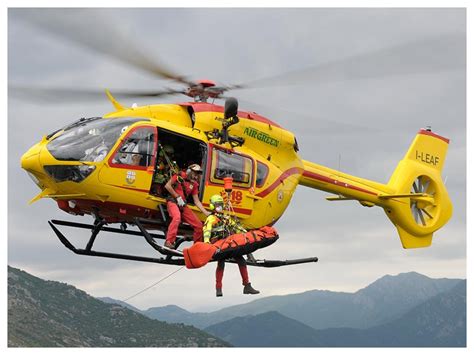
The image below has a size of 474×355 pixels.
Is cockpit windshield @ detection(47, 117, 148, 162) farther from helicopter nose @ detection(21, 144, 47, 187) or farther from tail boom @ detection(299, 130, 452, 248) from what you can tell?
tail boom @ detection(299, 130, 452, 248)

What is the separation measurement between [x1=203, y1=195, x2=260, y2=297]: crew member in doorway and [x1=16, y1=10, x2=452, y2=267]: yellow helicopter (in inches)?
22.1

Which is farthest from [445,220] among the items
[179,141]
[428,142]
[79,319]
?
[79,319]

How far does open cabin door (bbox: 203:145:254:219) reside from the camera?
14.7 metres

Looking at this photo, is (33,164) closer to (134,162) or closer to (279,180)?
(134,162)

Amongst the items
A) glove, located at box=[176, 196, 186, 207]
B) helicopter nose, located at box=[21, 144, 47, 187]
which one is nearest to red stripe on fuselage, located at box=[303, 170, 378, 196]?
glove, located at box=[176, 196, 186, 207]

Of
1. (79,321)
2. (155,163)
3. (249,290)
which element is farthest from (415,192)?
(79,321)

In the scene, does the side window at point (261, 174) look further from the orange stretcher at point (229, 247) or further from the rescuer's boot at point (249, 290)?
the rescuer's boot at point (249, 290)

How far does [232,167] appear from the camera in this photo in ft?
49.2

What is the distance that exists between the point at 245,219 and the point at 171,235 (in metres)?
1.89

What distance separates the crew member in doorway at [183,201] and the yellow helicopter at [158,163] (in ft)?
0.52

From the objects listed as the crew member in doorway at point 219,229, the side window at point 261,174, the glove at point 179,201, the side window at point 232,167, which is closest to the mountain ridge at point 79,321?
the side window at point 261,174

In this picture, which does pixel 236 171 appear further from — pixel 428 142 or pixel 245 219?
pixel 428 142

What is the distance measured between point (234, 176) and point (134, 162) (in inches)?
87.7

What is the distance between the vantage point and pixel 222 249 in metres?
13.6
